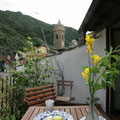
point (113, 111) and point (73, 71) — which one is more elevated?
point (73, 71)

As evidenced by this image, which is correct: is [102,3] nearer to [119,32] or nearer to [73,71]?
[119,32]

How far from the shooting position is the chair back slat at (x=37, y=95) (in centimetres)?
256

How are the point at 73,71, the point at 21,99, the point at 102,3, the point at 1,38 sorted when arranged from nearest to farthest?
the point at 102,3 → the point at 21,99 → the point at 73,71 → the point at 1,38

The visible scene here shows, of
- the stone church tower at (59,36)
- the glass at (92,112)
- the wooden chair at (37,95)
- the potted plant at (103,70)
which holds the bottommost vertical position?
the wooden chair at (37,95)

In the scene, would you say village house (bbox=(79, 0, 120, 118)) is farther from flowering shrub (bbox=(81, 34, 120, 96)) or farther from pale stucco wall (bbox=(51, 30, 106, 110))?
flowering shrub (bbox=(81, 34, 120, 96))

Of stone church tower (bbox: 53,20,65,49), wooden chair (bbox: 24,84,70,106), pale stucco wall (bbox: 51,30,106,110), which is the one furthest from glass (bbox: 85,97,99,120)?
stone church tower (bbox: 53,20,65,49)

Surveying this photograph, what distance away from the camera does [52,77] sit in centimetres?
404

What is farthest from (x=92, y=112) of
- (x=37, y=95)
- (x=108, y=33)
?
(x=108, y=33)

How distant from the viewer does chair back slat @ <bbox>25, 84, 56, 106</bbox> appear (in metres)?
2.56

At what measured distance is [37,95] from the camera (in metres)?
2.79

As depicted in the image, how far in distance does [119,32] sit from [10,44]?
1937cm

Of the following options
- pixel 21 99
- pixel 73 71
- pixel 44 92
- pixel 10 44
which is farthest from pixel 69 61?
pixel 10 44

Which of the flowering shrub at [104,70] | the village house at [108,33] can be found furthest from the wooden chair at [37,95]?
the flowering shrub at [104,70]

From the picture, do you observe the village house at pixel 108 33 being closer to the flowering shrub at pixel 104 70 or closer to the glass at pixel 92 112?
the flowering shrub at pixel 104 70
